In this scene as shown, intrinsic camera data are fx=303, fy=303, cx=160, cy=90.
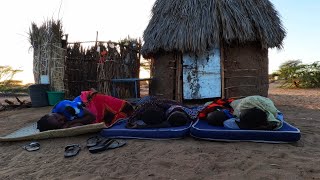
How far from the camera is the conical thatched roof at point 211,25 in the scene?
6.33 metres

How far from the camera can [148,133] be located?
368 centimetres

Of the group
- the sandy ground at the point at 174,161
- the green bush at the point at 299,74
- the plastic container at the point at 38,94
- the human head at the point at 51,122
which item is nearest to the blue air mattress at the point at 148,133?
the sandy ground at the point at 174,161

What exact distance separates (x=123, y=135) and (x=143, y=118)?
336mm

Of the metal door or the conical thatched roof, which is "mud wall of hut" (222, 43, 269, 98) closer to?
the metal door

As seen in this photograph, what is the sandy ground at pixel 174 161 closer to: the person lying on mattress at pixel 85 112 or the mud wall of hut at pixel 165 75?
the person lying on mattress at pixel 85 112

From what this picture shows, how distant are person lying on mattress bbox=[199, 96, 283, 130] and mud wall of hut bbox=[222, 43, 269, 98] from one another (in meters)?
2.96

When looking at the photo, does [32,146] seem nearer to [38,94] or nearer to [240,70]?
[38,94]

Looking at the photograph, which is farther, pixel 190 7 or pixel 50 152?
pixel 190 7

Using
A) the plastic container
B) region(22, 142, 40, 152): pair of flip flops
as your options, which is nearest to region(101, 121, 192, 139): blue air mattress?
region(22, 142, 40, 152): pair of flip flops

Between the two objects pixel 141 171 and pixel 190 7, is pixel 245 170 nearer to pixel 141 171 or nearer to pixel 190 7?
pixel 141 171

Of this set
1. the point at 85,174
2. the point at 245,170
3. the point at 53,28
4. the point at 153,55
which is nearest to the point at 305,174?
the point at 245,170

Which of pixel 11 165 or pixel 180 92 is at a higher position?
pixel 180 92

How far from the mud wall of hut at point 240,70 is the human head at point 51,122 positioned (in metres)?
3.93

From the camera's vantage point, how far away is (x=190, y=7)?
22.1 feet
